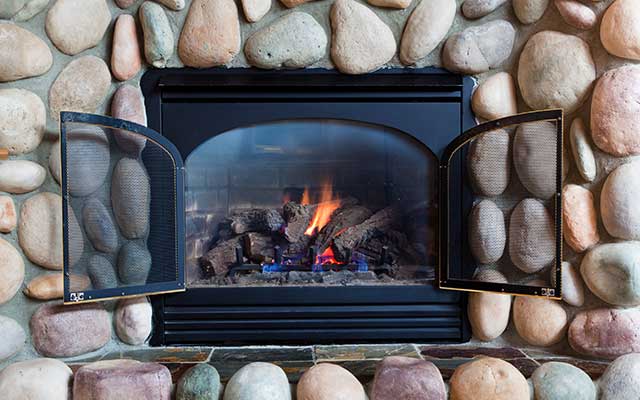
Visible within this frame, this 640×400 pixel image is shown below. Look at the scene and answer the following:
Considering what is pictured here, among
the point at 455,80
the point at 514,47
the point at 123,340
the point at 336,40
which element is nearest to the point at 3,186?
the point at 123,340

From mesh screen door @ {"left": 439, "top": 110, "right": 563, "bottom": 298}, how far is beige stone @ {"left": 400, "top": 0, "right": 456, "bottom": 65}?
267 millimetres

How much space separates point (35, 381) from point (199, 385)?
38 centimetres

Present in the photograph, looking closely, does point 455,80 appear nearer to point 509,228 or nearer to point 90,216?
point 509,228

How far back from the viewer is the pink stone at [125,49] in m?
1.44

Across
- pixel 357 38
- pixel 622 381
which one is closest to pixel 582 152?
pixel 622 381

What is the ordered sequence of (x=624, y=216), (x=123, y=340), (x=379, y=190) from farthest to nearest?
(x=379, y=190) < (x=123, y=340) < (x=624, y=216)

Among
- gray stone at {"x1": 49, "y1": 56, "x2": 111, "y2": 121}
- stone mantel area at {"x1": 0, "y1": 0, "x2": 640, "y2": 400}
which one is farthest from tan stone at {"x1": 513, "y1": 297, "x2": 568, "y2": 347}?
gray stone at {"x1": 49, "y1": 56, "x2": 111, "y2": 121}

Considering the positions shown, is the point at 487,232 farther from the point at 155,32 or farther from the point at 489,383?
the point at 155,32

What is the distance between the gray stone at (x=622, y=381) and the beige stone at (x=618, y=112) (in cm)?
51

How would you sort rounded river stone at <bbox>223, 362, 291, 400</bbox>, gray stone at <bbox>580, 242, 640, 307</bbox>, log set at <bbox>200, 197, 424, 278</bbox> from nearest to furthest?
rounded river stone at <bbox>223, 362, 291, 400</bbox>
gray stone at <bbox>580, 242, 640, 307</bbox>
log set at <bbox>200, 197, 424, 278</bbox>

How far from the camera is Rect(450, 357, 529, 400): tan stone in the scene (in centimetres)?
122

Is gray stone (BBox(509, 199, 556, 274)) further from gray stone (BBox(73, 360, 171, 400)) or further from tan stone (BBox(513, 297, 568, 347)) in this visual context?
gray stone (BBox(73, 360, 171, 400))

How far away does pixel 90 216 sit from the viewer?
1392 millimetres

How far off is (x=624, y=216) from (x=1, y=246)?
1576 millimetres
